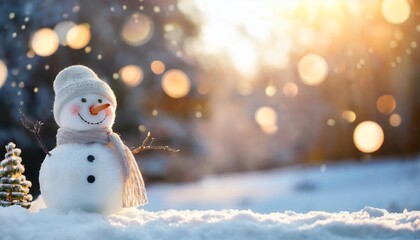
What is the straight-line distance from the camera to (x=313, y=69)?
1603 cm

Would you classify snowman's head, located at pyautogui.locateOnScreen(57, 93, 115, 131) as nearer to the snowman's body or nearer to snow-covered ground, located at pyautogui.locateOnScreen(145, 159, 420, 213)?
the snowman's body

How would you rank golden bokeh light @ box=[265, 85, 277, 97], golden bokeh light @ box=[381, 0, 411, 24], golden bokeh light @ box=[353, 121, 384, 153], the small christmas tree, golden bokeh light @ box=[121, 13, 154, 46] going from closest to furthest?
the small christmas tree → golden bokeh light @ box=[121, 13, 154, 46] → golden bokeh light @ box=[381, 0, 411, 24] → golden bokeh light @ box=[353, 121, 384, 153] → golden bokeh light @ box=[265, 85, 277, 97]

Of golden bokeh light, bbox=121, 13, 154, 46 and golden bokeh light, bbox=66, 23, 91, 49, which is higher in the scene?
golden bokeh light, bbox=121, 13, 154, 46

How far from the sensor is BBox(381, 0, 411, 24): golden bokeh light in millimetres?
13820

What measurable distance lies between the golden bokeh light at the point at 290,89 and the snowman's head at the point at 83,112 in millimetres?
13136

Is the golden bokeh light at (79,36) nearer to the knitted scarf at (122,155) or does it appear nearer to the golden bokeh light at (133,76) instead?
the golden bokeh light at (133,76)

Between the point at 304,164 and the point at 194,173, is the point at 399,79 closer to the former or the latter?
the point at 304,164

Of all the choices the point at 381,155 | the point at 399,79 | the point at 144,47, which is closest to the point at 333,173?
the point at 381,155

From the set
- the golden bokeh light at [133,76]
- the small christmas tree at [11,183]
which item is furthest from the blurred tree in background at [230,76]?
the small christmas tree at [11,183]

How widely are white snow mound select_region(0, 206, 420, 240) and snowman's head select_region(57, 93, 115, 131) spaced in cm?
65

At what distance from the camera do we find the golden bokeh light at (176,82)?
12922mm

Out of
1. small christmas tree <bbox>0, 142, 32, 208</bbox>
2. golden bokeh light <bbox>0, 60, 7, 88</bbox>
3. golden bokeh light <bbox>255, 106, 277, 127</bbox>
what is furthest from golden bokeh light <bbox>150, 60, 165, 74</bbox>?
small christmas tree <bbox>0, 142, 32, 208</bbox>

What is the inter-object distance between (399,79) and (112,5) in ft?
27.4

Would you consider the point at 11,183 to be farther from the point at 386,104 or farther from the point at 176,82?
the point at 386,104
